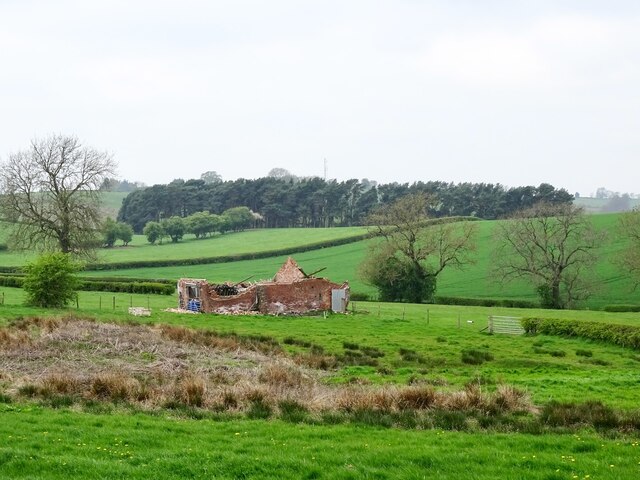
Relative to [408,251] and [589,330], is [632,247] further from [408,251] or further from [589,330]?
[589,330]

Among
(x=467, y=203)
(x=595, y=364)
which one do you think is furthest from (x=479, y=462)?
(x=467, y=203)

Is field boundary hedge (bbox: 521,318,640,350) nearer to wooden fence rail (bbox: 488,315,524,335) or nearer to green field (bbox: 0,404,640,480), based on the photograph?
wooden fence rail (bbox: 488,315,524,335)

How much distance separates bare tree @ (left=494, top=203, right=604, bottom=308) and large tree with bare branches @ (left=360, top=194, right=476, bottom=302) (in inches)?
201

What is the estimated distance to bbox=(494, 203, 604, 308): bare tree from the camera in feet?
226

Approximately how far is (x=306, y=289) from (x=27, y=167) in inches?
1231

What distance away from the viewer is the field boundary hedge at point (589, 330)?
34.7 metres

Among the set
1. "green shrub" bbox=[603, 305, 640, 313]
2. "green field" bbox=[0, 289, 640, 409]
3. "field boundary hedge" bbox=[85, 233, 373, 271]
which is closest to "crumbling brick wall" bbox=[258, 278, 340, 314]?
"green field" bbox=[0, 289, 640, 409]

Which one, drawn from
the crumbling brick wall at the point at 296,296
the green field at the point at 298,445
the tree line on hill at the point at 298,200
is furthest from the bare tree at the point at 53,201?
the tree line on hill at the point at 298,200

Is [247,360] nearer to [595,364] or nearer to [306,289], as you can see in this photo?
[595,364]

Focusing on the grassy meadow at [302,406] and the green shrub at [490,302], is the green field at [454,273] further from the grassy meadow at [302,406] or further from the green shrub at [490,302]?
the grassy meadow at [302,406]

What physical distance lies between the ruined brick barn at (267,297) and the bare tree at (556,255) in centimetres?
2639

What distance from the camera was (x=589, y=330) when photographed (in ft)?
124

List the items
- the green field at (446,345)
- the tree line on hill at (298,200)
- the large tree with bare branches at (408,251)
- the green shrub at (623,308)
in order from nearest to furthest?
1. the green field at (446,345)
2. the green shrub at (623,308)
3. the large tree with bare branches at (408,251)
4. the tree line on hill at (298,200)

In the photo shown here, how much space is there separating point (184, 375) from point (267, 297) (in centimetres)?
3067
